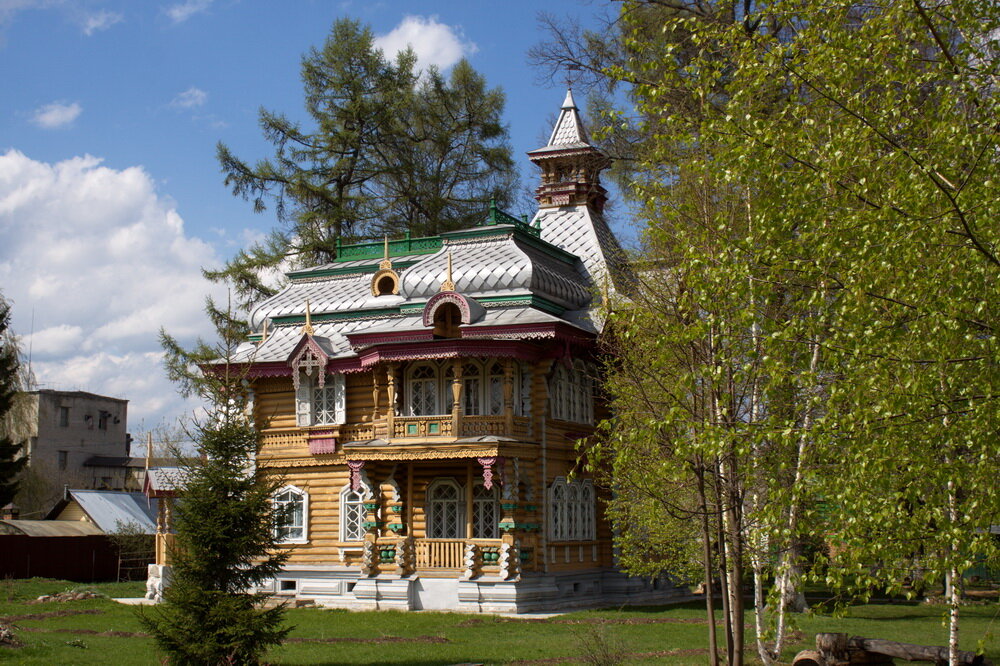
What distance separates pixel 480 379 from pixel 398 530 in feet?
13.4

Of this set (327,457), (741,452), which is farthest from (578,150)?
(741,452)

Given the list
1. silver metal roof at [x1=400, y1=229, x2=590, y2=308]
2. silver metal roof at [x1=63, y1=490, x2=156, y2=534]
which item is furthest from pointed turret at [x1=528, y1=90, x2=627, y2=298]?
silver metal roof at [x1=63, y1=490, x2=156, y2=534]

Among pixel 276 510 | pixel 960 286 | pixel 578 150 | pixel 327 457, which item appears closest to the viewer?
pixel 960 286

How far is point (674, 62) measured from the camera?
10.7 m

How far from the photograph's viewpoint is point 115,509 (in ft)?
125

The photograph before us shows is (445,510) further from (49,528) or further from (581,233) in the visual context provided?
(49,528)

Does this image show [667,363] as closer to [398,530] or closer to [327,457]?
[398,530]

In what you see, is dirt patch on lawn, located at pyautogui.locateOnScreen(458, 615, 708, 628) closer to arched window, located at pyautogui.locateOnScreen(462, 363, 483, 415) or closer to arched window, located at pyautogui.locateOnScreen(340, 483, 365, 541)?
arched window, located at pyautogui.locateOnScreen(462, 363, 483, 415)

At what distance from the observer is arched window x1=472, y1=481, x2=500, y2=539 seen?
25.2 meters

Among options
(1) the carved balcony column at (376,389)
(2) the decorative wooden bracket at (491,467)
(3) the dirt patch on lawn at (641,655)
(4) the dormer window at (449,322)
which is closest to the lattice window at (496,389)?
(4) the dormer window at (449,322)

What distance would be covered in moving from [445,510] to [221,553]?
12.2 metres

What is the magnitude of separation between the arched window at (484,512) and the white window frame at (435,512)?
0.29 meters

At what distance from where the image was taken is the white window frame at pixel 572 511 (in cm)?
2548

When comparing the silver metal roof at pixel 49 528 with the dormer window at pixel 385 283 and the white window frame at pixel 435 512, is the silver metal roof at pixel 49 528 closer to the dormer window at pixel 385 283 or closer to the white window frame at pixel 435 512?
the dormer window at pixel 385 283
